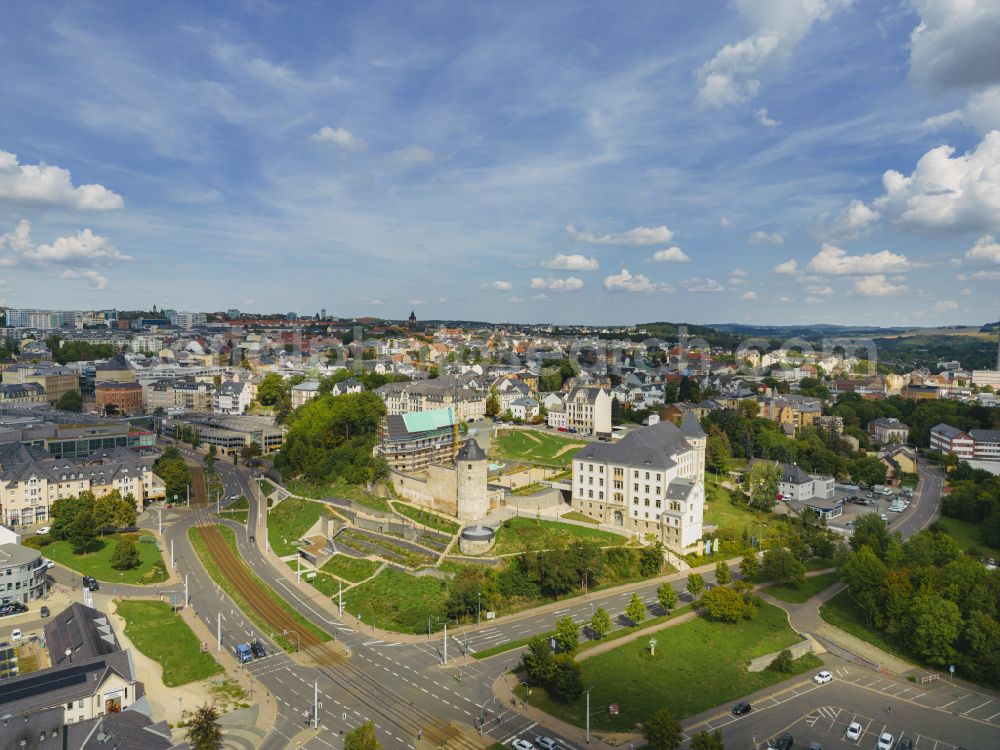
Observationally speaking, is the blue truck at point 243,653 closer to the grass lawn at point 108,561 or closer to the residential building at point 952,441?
the grass lawn at point 108,561

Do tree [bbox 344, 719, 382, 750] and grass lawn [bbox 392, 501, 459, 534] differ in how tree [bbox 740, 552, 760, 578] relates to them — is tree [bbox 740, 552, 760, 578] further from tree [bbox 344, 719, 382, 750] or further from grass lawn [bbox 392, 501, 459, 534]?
tree [bbox 344, 719, 382, 750]

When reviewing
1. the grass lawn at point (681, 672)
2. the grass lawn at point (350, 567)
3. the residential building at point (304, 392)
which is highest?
the residential building at point (304, 392)

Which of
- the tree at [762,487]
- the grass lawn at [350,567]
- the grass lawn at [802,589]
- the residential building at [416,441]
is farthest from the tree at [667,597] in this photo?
the residential building at [416,441]

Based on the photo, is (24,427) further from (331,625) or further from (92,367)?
(92,367)

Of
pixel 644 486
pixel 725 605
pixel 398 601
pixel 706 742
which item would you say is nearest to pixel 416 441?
pixel 644 486

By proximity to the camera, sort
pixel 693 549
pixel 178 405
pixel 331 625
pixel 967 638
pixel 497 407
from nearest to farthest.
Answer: pixel 967 638 → pixel 331 625 → pixel 693 549 → pixel 497 407 → pixel 178 405

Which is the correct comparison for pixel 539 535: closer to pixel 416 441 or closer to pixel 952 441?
pixel 416 441

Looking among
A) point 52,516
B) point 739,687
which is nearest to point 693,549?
point 739,687
